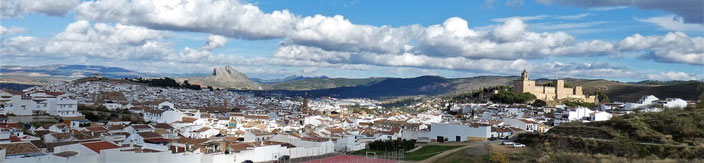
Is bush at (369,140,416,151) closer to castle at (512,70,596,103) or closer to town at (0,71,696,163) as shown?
town at (0,71,696,163)

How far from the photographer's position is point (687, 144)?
25281 millimetres

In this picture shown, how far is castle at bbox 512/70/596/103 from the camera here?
80.2 metres

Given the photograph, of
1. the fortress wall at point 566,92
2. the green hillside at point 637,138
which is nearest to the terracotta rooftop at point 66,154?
the green hillside at point 637,138

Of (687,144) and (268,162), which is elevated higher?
(687,144)

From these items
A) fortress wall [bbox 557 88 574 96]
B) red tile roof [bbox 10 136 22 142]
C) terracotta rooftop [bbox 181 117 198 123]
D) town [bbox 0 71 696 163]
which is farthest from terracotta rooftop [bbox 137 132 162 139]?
fortress wall [bbox 557 88 574 96]

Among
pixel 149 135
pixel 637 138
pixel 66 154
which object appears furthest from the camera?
pixel 149 135

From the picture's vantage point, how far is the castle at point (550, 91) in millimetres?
80188

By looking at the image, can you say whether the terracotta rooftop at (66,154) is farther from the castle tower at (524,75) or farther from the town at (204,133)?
the castle tower at (524,75)

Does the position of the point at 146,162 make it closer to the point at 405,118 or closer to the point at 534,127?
the point at 534,127

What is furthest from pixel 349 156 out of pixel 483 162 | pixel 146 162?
pixel 146 162

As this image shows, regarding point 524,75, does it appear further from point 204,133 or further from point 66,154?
point 66,154

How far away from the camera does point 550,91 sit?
83.1m

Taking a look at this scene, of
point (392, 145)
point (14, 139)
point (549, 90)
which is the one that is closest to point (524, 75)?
point (549, 90)

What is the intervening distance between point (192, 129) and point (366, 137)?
40.0 feet
